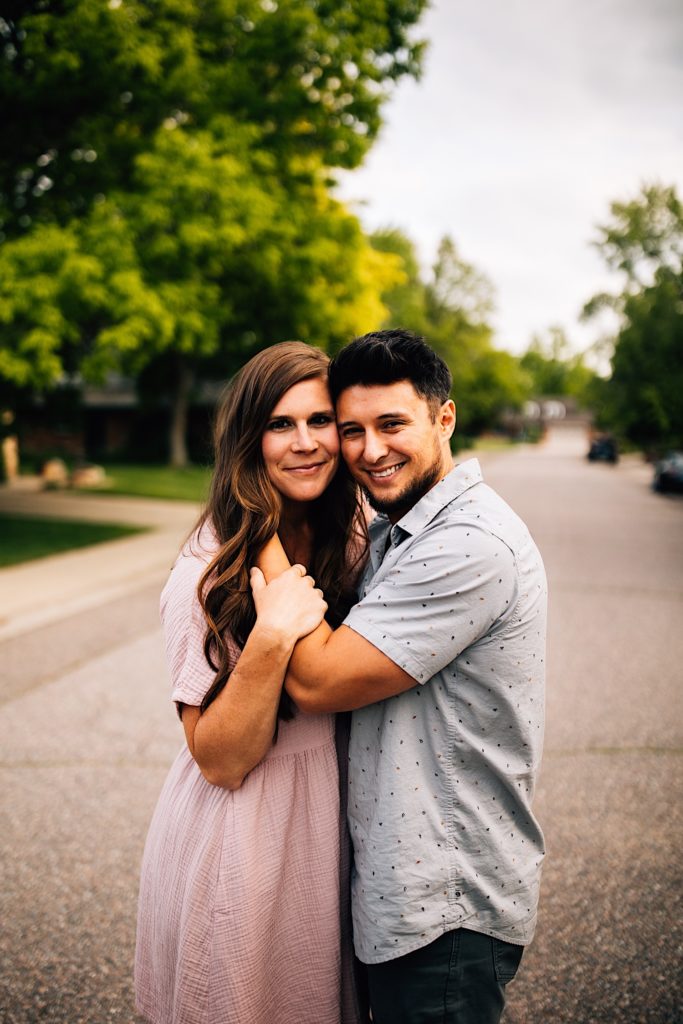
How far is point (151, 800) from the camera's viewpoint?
3844 millimetres

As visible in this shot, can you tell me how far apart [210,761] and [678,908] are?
8.58ft

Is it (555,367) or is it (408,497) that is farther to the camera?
(555,367)

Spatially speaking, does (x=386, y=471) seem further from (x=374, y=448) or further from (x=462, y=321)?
(x=462, y=321)

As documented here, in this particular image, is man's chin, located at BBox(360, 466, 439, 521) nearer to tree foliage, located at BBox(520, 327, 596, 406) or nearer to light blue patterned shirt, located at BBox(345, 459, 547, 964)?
light blue patterned shirt, located at BBox(345, 459, 547, 964)

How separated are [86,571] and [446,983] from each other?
29.6ft

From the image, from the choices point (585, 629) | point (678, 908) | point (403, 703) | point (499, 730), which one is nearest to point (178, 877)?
point (403, 703)

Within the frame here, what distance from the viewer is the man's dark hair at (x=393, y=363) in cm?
165

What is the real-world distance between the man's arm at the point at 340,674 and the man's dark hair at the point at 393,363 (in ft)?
2.05

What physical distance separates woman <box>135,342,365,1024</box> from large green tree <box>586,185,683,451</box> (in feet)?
103

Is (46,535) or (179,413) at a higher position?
(179,413)

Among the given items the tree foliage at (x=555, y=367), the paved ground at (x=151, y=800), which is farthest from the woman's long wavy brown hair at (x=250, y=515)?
the tree foliage at (x=555, y=367)

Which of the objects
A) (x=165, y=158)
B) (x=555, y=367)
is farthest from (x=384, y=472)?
(x=555, y=367)

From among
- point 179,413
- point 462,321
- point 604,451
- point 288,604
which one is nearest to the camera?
point 288,604

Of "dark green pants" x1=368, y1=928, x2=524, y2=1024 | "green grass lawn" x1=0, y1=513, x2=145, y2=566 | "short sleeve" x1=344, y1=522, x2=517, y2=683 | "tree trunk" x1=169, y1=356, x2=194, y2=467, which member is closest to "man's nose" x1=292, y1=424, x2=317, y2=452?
"short sleeve" x1=344, y1=522, x2=517, y2=683
